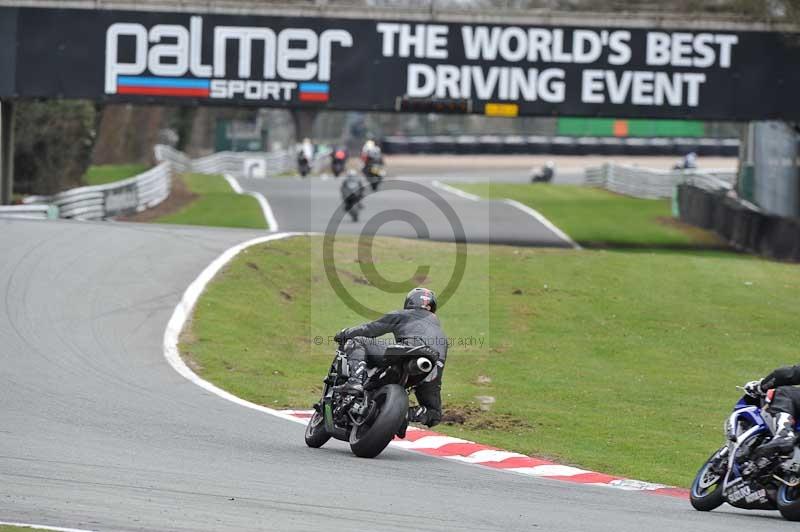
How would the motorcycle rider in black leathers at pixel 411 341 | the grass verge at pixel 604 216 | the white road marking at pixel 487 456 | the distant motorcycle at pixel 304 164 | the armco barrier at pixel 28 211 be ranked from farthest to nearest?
the distant motorcycle at pixel 304 164 < the grass verge at pixel 604 216 < the armco barrier at pixel 28 211 < the white road marking at pixel 487 456 < the motorcycle rider in black leathers at pixel 411 341

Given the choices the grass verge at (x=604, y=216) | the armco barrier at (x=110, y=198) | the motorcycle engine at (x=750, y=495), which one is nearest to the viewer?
the motorcycle engine at (x=750, y=495)

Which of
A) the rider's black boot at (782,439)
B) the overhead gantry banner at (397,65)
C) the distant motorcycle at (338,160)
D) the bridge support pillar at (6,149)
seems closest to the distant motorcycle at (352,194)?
the overhead gantry banner at (397,65)

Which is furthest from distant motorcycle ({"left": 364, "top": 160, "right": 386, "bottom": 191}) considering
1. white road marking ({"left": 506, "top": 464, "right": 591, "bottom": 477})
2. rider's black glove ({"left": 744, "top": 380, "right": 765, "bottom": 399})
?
rider's black glove ({"left": 744, "top": 380, "right": 765, "bottom": 399})

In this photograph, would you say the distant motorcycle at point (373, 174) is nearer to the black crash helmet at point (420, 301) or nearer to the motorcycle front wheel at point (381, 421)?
the black crash helmet at point (420, 301)

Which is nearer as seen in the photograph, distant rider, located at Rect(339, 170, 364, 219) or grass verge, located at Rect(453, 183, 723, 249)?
distant rider, located at Rect(339, 170, 364, 219)

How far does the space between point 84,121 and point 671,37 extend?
18.2m

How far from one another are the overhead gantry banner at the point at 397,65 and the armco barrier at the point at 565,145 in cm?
4443

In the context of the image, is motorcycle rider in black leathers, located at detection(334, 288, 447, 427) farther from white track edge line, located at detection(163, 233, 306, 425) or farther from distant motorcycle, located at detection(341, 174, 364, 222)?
distant motorcycle, located at detection(341, 174, 364, 222)

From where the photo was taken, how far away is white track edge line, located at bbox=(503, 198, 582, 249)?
33.4m

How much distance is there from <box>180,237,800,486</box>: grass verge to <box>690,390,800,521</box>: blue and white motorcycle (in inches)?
75.4

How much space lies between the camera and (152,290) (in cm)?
1845

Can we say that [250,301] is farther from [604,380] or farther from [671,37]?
[671,37]

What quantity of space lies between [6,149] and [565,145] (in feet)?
166

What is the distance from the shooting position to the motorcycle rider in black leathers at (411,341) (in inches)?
418
